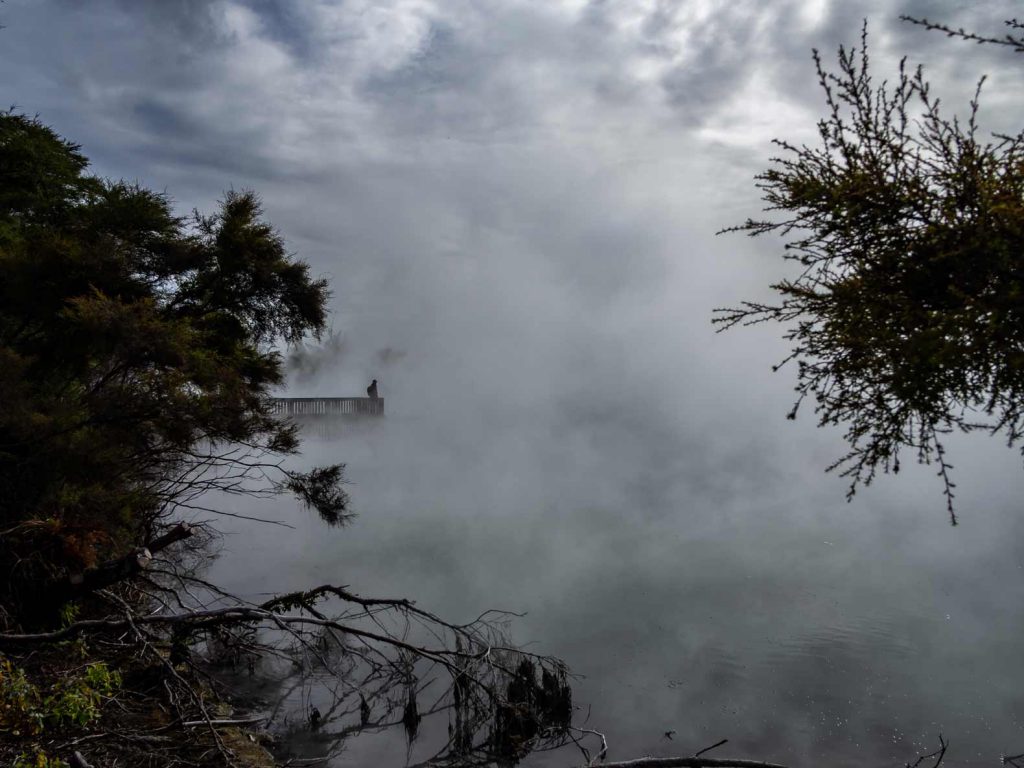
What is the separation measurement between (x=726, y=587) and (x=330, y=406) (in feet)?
94.5

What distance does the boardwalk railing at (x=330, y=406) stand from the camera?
128ft

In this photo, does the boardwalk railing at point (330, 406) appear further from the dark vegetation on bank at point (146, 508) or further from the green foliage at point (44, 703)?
the green foliage at point (44, 703)

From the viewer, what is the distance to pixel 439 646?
1209 cm

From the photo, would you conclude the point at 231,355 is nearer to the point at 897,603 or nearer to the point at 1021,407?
the point at 1021,407

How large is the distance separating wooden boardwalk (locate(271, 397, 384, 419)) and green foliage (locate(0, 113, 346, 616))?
23.2 m

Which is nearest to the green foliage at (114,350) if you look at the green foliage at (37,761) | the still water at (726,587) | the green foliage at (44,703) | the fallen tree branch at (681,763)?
the green foliage at (44,703)

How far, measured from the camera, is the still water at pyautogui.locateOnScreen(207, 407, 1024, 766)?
30.6 feet

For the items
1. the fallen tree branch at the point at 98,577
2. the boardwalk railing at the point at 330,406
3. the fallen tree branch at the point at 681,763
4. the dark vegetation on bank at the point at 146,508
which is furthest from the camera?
the boardwalk railing at the point at 330,406

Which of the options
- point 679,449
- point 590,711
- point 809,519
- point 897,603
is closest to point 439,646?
point 590,711

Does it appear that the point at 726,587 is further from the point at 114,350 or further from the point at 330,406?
the point at 330,406

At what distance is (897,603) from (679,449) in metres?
27.4

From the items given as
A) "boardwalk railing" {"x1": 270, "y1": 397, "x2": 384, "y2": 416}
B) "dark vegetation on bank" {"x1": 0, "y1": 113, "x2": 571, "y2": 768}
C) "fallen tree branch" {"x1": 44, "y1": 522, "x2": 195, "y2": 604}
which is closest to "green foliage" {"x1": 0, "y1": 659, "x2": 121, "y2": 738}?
"dark vegetation on bank" {"x1": 0, "y1": 113, "x2": 571, "y2": 768}

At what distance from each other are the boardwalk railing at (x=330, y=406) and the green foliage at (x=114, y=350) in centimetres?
2320

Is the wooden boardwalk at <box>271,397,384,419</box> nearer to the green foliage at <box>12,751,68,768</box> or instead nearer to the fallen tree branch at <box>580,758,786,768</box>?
the green foliage at <box>12,751,68,768</box>
